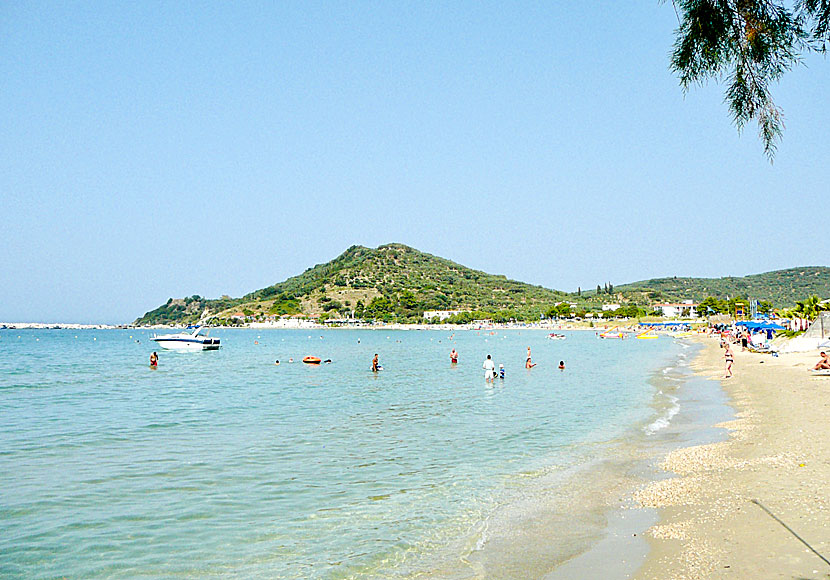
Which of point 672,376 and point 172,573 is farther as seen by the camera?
point 672,376

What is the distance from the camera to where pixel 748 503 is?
902 centimetres

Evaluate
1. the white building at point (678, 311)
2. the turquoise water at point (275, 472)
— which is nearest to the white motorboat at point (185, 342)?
the turquoise water at point (275, 472)

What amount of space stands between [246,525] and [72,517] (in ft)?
9.42

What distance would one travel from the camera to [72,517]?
32.3 ft

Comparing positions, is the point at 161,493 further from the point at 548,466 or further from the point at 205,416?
the point at 205,416

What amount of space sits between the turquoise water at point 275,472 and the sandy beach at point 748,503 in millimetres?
2370

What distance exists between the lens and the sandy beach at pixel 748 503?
6.75 meters

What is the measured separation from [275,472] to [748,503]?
27.9ft

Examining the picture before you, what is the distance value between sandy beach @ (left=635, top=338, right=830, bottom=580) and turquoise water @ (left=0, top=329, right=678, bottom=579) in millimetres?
2370

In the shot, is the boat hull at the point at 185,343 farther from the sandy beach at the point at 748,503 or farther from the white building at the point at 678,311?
the white building at the point at 678,311

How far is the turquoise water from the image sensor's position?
27.0ft

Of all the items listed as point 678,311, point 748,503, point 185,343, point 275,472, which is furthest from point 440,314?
point 748,503

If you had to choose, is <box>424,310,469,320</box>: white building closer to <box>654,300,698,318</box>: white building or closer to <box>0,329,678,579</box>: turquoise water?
<box>654,300,698,318</box>: white building

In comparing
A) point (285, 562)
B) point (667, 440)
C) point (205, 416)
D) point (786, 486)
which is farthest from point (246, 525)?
point (205, 416)
